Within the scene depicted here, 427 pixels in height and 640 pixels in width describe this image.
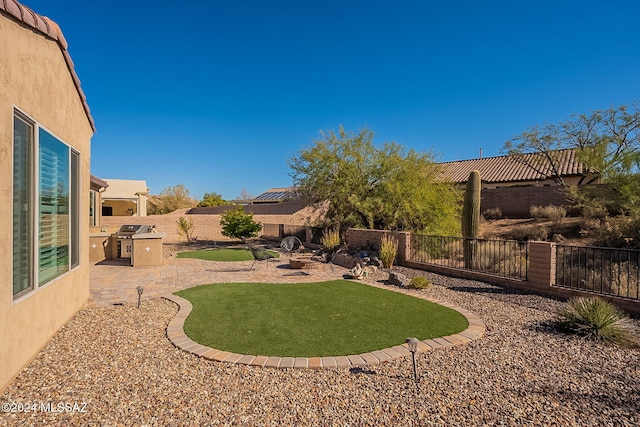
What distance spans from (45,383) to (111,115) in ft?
62.3

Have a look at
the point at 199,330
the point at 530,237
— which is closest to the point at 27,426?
the point at 199,330

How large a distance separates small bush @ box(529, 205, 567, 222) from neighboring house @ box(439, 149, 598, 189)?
16.6 ft

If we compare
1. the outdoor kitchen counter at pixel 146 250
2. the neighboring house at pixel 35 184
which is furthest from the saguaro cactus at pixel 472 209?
the neighboring house at pixel 35 184

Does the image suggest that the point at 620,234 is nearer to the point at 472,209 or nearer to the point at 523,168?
the point at 472,209

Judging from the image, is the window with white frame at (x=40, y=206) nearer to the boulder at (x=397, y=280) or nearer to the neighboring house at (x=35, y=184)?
the neighboring house at (x=35, y=184)

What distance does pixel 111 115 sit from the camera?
733 inches

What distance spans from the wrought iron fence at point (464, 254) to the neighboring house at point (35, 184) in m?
9.67

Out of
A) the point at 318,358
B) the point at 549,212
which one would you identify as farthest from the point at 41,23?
the point at 549,212

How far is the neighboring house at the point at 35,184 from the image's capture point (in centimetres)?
324

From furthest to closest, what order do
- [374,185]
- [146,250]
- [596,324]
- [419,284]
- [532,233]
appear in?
[532,233], [374,185], [146,250], [419,284], [596,324]

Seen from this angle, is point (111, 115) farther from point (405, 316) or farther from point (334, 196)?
point (405, 316)

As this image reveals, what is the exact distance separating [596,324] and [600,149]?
22.6 metres

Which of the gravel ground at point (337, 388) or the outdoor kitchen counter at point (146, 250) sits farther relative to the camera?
the outdoor kitchen counter at point (146, 250)

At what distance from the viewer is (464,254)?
1061 cm
